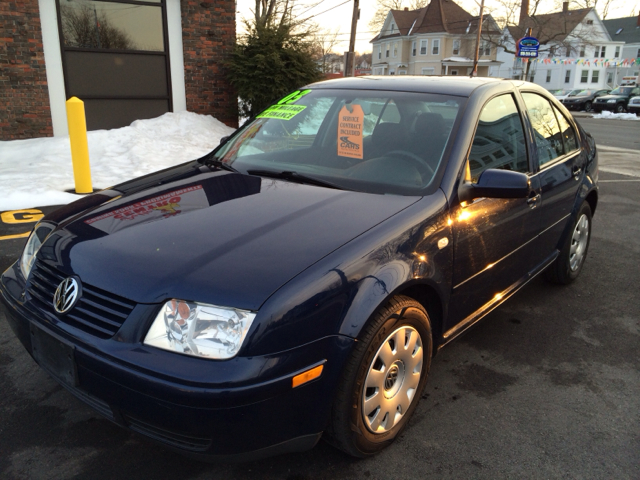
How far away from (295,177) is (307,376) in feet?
4.17

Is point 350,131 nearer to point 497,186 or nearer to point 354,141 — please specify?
point 354,141

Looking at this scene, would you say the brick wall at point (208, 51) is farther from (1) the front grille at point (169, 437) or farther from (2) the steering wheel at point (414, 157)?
(1) the front grille at point (169, 437)

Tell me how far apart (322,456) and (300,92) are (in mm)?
2396

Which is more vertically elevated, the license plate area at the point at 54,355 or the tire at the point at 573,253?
the license plate area at the point at 54,355

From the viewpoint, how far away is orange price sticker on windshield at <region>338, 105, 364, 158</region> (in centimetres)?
298

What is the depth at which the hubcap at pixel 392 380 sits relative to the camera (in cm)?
216

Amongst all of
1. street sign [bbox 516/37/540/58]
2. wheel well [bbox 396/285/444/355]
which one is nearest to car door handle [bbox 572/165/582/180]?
wheel well [bbox 396/285/444/355]

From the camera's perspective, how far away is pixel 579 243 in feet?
14.1

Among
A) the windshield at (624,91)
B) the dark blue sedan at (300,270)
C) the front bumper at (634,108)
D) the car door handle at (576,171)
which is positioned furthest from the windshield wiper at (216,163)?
the windshield at (624,91)

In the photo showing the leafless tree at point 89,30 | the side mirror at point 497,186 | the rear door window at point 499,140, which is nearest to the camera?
the side mirror at point 497,186

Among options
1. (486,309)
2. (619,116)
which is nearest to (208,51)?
(486,309)

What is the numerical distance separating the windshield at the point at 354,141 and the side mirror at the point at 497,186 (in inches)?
8.1

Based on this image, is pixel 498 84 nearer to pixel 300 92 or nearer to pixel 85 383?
pixel 300 92

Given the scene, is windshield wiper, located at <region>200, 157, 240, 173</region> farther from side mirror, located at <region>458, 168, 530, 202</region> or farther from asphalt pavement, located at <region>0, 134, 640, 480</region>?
asphalt pavement, located at <region>0, 134, 640, 480</region>
